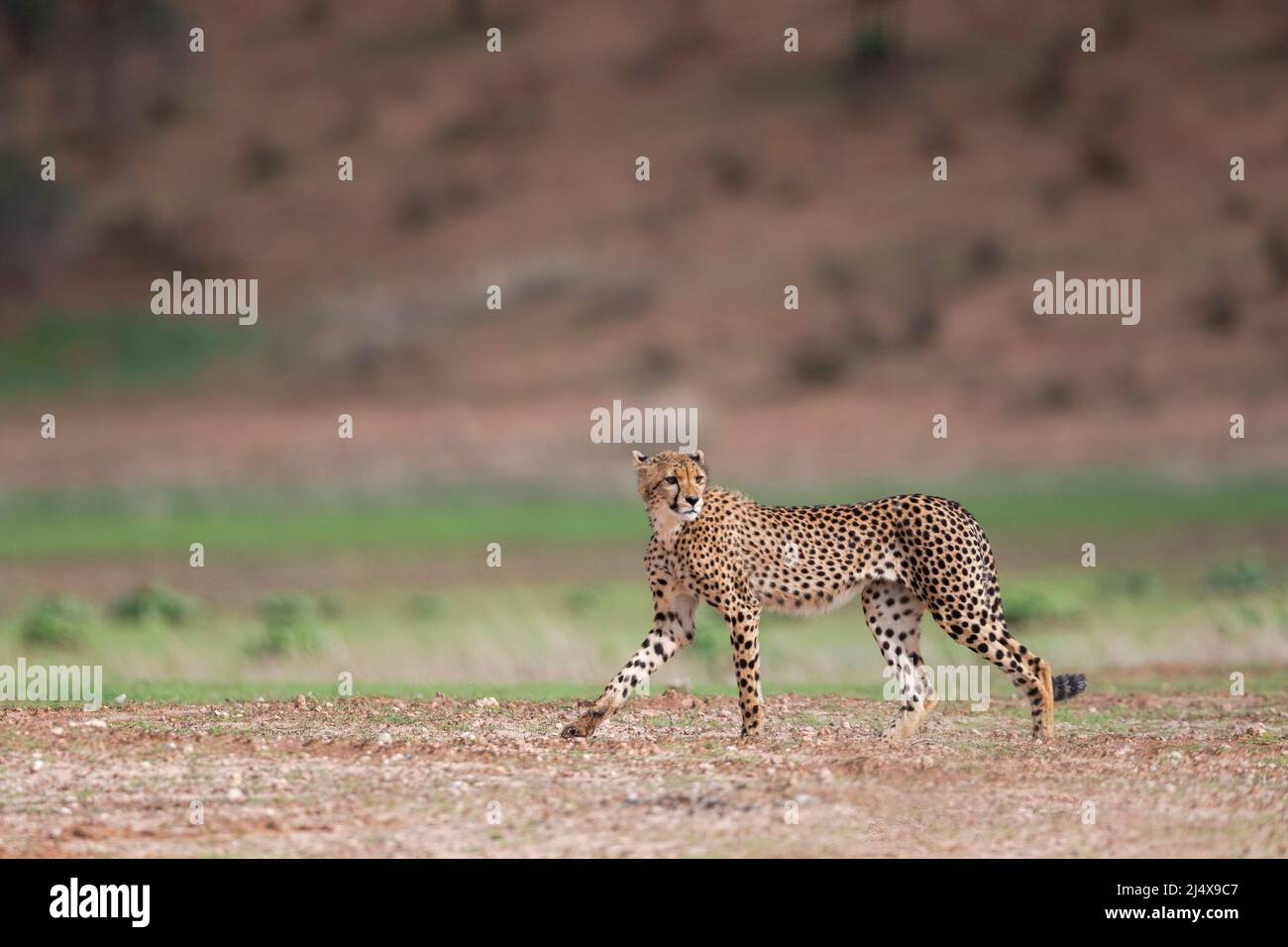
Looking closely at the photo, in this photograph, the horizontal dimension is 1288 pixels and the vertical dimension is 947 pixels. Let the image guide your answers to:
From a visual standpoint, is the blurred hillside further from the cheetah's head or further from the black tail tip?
the cheetah's head

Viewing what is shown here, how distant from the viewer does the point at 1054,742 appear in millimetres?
11664

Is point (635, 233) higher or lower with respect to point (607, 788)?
higher

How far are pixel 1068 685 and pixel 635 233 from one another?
4731 cm

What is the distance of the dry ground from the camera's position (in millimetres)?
9000

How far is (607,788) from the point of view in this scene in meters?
9.97

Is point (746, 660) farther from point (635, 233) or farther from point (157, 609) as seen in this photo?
point (635, 233)

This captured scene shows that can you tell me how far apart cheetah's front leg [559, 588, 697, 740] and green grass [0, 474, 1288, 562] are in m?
19.8

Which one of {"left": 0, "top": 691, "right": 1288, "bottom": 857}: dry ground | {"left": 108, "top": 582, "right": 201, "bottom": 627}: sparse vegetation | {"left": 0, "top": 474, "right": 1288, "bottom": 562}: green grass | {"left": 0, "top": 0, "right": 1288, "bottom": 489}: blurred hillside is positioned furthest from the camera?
{"left": 0, "top": 0, "right": 1288, "bottom": 489}: blurred hillside

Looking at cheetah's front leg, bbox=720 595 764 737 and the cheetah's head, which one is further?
cheetah's front leg, bbox=720 595 764 737

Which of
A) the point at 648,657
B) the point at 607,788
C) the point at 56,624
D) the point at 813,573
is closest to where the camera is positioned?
the point at 607,788

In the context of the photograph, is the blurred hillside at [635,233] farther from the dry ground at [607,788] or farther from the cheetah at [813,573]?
the dry ground at [607,788]

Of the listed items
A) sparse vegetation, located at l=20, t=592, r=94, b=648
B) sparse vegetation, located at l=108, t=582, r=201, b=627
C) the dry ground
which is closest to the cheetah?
the dry ground

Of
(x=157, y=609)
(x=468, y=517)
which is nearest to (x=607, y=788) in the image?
(x=157, y=609)

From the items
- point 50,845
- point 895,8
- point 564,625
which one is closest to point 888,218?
point 895,8
